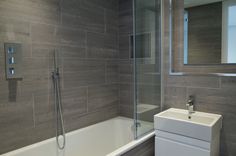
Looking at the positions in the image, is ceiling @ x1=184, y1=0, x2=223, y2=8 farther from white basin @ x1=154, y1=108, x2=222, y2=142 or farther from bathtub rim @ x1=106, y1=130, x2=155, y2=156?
bathtub rim @ x1=106, y1=130, x2=155, y2=156

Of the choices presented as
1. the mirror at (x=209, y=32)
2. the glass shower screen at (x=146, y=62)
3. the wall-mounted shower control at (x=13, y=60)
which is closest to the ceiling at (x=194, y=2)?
the mirror at (x=209, y=32)

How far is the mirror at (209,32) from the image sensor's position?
205 centimetres

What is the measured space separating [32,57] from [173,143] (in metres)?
1.73

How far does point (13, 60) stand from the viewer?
1.81 meters

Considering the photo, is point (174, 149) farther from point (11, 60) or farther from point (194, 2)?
point (11, 60)

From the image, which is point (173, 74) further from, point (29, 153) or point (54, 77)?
point (29, 153)

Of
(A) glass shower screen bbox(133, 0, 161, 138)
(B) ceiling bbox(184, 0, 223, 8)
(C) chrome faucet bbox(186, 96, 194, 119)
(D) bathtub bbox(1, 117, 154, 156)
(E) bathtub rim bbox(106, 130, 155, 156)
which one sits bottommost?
(D) bathtub bbox(1, 117, 154, 156)

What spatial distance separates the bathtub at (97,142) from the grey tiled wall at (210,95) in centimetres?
57

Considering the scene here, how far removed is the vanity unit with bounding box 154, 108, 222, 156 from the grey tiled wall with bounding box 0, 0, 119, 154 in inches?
39.2

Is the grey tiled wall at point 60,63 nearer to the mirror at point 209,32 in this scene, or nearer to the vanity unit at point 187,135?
the vanity unit at point 187,135

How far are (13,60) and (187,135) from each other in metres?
1.86

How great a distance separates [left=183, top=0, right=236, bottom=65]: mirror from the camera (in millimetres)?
2049

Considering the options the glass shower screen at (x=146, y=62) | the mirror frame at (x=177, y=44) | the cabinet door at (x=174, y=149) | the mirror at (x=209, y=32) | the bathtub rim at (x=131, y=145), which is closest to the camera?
the bathtub rim at (x=131, y=145)

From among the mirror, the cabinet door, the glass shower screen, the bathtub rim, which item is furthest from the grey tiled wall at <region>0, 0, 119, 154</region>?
the mirror
